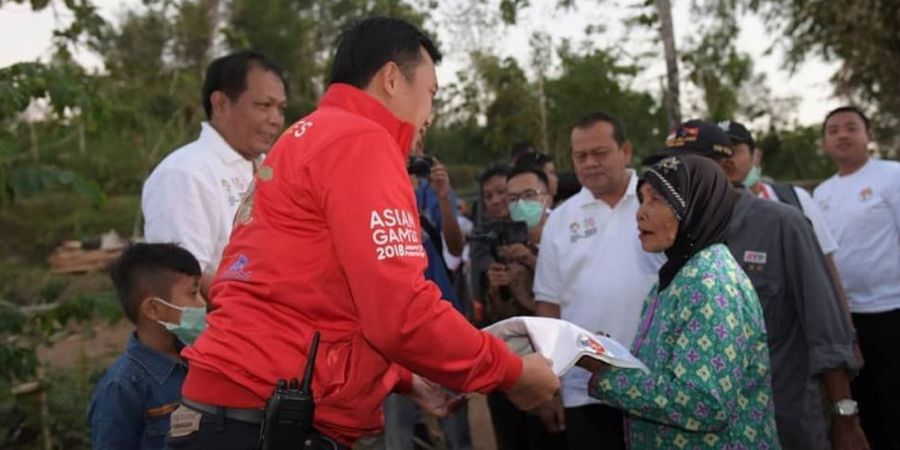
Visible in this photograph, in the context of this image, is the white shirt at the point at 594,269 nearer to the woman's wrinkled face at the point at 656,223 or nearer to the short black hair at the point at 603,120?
the short black hair at the point at 603,120

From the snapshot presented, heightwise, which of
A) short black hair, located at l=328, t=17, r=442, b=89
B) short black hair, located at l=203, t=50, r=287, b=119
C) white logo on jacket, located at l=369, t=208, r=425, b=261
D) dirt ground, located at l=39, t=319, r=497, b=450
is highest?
short black hair, located at l=203, t=50, r=287, b=119

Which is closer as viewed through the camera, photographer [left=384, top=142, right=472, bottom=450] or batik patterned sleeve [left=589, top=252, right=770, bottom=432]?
batik patterned sleeve [left=589, top=252, right=770, bottom=432]

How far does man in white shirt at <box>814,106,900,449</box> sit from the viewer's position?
5363 millimetres

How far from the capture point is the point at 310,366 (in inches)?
85.1

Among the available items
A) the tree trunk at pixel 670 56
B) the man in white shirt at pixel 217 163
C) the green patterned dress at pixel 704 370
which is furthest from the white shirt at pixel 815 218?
the tree trunk at pixel 670 56

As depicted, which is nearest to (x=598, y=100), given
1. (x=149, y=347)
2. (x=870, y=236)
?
(x=870, y=236)

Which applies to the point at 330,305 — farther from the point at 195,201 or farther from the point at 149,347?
the point at 195,201

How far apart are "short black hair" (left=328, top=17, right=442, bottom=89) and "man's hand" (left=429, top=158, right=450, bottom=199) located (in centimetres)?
353

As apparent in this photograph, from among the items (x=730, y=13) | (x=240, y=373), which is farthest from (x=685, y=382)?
(x=730, y=13)

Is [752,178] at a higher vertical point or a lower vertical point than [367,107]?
lower

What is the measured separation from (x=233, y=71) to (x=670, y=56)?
5957 mm

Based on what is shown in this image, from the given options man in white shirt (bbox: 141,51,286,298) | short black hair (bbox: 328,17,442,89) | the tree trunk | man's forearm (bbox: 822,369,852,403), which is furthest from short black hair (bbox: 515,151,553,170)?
short black hair (bbox: 328,17,442,89)

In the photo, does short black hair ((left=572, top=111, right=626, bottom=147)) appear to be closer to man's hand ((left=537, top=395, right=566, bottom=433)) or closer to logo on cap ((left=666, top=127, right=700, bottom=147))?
logo on cap ((left=666, top=127, right=700, bottom=147))

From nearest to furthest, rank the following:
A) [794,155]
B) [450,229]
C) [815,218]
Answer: [815,218] → [450,229] → [794,155]
